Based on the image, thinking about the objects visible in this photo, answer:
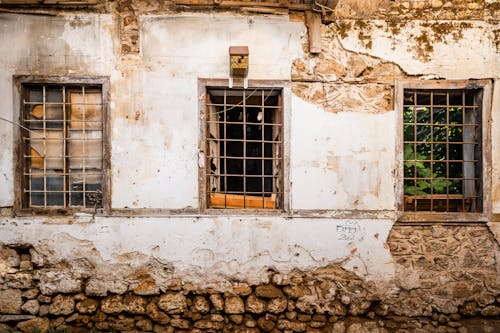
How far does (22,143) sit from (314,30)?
3.64 metres

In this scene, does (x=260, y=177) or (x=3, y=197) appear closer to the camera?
(x=3, y=197)

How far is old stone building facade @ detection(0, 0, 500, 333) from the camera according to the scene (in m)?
4.43

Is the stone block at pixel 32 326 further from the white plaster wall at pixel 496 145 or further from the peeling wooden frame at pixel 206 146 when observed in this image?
the white plaster wall at pixel 496 145

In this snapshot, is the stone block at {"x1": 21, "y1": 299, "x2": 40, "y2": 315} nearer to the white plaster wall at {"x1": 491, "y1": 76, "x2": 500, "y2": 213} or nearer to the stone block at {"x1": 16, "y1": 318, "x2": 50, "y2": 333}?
the stone block at {"x1": 16, "y1": 318, "x2": 50, "y2": 333}

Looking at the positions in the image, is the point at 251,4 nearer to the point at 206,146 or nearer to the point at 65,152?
the point at 206,146

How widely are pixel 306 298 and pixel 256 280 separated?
61 cm

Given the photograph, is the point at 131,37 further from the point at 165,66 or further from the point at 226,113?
the point at 226,113

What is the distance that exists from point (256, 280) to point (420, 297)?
195cm

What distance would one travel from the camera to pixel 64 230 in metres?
4.43

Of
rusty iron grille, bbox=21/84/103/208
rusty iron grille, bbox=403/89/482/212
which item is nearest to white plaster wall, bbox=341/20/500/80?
rusty iron grille, bbox=403/89/482/212

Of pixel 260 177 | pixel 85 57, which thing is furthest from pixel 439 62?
pixel 85 57

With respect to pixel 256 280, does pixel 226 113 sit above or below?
above

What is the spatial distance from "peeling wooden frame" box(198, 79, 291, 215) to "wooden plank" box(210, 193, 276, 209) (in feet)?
0.28

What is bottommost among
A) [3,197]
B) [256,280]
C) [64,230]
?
[256,280]
